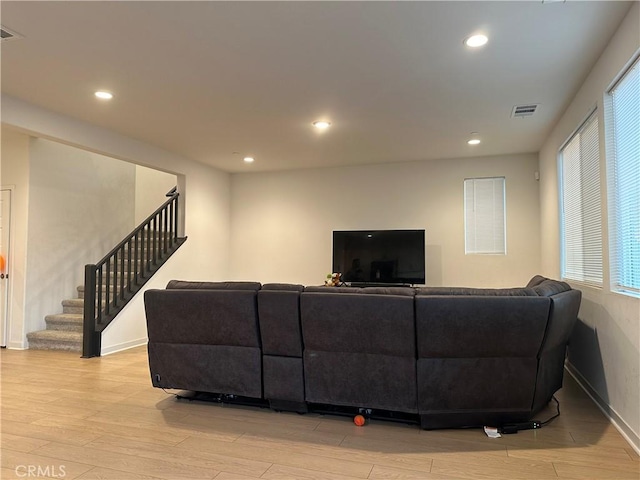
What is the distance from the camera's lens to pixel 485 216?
6273 millimetres

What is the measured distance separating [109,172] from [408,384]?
5832mm

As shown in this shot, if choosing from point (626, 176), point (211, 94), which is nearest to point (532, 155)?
point (626, 176)

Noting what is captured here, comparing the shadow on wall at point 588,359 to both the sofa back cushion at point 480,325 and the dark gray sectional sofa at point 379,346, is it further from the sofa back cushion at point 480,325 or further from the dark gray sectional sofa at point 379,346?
the sofa back cushion at point 480,325

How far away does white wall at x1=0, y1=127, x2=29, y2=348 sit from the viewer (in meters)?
5.21

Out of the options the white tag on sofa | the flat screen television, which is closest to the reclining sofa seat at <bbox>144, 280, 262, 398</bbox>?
the white tag on sofa

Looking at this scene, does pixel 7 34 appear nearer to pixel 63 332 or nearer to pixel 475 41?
pixel 475 41

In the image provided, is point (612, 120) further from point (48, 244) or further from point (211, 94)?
point (48, 244)

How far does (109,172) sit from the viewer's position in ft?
21.5

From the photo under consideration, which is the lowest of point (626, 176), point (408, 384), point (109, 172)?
point (408, 384)

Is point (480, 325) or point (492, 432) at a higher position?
point (480, 325)

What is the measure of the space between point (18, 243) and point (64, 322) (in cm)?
114

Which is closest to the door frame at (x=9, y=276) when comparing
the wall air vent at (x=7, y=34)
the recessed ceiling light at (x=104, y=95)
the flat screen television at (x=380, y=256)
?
the recessed ceiling light at (x=104, y=95)

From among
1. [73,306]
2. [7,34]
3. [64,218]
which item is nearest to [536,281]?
[7,34]

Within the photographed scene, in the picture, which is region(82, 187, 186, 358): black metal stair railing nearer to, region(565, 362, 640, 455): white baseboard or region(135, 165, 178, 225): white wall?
region(135, 165, 178, 225): white wall
